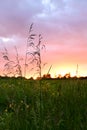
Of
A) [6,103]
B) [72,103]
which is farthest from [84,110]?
[6,103]

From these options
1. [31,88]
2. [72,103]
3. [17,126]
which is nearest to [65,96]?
[72,103]

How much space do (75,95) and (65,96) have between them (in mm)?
260

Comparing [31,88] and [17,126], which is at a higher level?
[31,88]

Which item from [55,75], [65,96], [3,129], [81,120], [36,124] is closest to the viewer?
[36,124]

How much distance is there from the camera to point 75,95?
8562 mm

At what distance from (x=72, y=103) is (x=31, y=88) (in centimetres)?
553

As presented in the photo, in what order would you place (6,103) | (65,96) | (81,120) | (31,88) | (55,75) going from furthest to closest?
1. (31,88)
2. (6,103)
3. (55,75)
4. (65,96)
5. (81,120)

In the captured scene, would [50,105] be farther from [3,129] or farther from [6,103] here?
[6,103]

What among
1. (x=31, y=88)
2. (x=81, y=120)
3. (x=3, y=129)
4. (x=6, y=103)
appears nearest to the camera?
(x=81, y=120)

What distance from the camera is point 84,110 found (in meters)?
7.58

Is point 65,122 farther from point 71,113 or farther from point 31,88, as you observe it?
point 31,88

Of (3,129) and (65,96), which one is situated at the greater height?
(65,96)

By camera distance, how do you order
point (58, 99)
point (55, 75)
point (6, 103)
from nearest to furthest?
point (58, 99) → point (55, 75) → point (6, 103)

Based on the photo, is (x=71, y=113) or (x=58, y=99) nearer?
(x=71, y=113)
